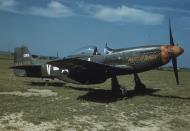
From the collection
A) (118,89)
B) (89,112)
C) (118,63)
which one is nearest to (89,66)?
(118,63)

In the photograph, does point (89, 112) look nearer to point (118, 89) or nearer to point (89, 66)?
point (89, 66)

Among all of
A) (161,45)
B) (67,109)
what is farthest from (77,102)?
(161,45)

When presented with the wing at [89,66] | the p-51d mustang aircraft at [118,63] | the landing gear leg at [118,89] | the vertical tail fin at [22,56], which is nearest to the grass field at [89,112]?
the landing gear leg at [118,89]

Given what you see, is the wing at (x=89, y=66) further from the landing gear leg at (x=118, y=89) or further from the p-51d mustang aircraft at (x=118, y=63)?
the landing gear leg at (x=118, y=89)

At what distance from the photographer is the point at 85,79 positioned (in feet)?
48.8

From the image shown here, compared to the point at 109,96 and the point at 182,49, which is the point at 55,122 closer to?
the point at 109,96

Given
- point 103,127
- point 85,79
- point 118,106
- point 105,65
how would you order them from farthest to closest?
point 85,79
point 105,65
point 118,106
point 103,127

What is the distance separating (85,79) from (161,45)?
373 centimetres

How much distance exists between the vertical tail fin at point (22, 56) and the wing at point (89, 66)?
5.56 meters

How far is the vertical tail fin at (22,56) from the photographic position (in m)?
19.2

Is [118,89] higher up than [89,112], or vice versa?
[118,89]

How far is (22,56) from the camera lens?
63.7 feet

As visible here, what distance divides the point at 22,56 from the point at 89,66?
7113mm

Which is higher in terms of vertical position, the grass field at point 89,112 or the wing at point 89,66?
the wing at point 89,66
